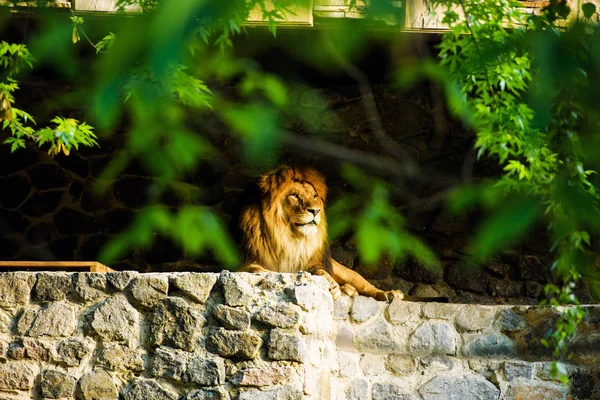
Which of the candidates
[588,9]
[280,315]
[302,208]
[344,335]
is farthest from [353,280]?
[588,9]

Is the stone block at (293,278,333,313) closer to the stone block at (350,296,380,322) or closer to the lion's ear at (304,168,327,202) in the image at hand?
the stone block at (350,296,380,322)

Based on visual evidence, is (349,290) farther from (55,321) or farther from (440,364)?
(55,321)

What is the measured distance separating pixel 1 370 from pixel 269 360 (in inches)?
52.5

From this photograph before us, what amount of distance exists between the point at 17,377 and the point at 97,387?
41 cm

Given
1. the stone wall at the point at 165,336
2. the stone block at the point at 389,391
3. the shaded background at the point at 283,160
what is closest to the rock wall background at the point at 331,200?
the shaded background at the point at 283,160

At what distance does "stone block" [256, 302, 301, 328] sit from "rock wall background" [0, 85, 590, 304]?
2.92 meters

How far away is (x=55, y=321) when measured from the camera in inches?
180

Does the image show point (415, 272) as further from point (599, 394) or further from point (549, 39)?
point (549, 39)

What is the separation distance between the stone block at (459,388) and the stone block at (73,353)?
74.1 inches

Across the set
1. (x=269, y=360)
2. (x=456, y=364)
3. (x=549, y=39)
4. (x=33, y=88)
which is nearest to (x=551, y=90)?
(x=549, y=39)

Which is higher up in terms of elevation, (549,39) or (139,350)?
(139,350)

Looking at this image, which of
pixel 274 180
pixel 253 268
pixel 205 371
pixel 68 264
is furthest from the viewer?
pixel 274 180

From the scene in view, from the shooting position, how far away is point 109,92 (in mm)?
891

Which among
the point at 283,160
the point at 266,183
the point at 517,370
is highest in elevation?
the point at 283,160
